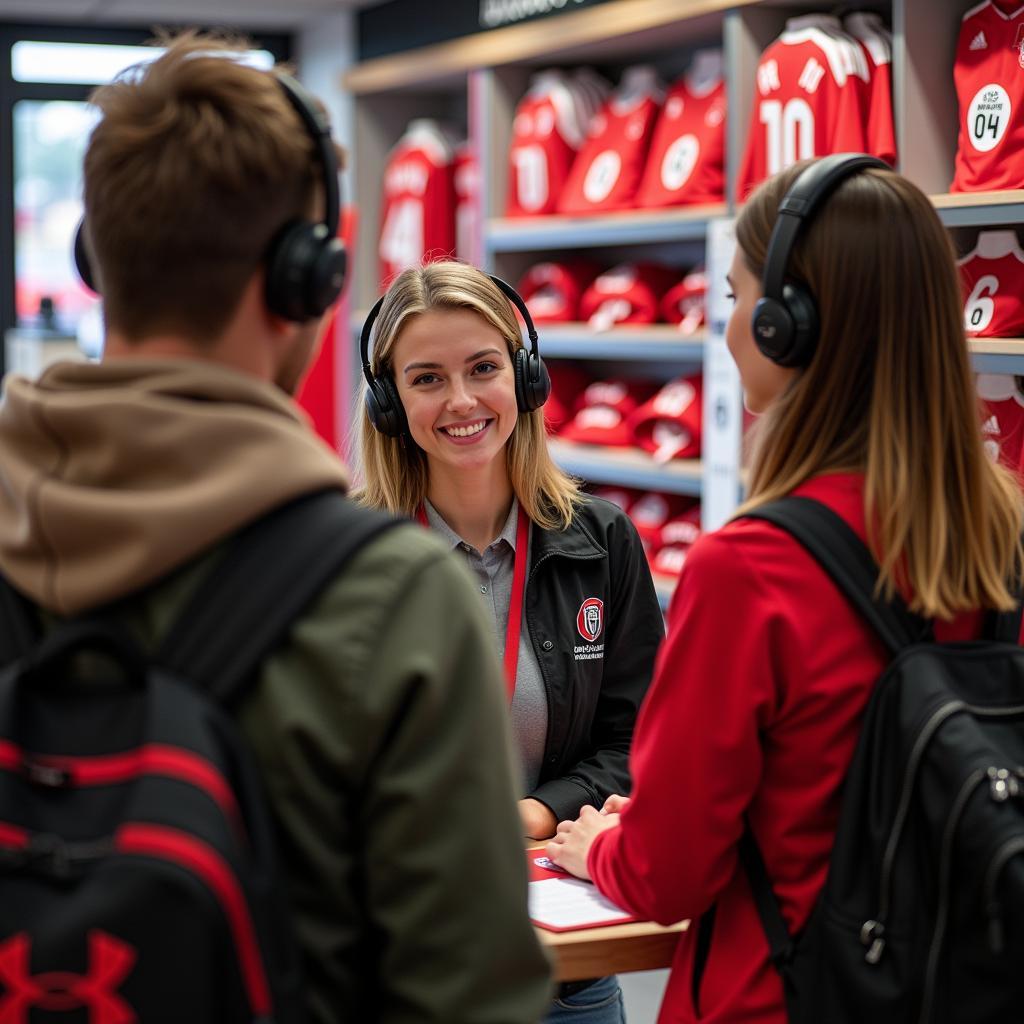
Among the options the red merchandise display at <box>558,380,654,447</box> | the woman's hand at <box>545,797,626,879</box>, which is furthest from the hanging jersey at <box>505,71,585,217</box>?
the woman's hand at <box>545,797,626,879</box>

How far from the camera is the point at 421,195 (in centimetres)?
626

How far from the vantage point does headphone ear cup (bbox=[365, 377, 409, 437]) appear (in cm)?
224

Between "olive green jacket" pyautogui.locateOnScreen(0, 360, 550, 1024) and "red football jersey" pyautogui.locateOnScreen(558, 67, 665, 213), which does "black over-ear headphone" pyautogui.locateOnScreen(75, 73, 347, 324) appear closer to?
"olive green jacket" pyautogui.locateOnScreen(0, 360, 550, 1024)

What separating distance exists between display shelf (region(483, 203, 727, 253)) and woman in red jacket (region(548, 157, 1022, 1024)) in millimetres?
2941

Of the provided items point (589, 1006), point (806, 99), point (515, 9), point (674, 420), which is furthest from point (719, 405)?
point (589, 1006)

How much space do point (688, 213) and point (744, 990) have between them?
335cm

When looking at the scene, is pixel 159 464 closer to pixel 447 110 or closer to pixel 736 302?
pixel 736 302

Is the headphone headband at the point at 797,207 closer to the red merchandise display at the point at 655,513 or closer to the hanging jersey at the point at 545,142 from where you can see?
the red merchandise display at the point at 655,513

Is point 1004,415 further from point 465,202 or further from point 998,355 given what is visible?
point 465,202

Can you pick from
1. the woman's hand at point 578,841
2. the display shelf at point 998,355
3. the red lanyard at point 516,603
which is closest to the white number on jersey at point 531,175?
the display shelf at point 998,355

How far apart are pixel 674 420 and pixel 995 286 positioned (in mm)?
1515

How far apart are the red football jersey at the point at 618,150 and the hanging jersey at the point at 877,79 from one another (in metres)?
1.01

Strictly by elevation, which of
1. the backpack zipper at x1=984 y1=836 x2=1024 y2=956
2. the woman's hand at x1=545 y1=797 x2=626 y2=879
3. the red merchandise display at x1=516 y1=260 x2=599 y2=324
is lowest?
the woman's hand at x1=545 y1=797 x2=626 y2=879

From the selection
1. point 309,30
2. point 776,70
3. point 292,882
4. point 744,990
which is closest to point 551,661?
point 744,990
